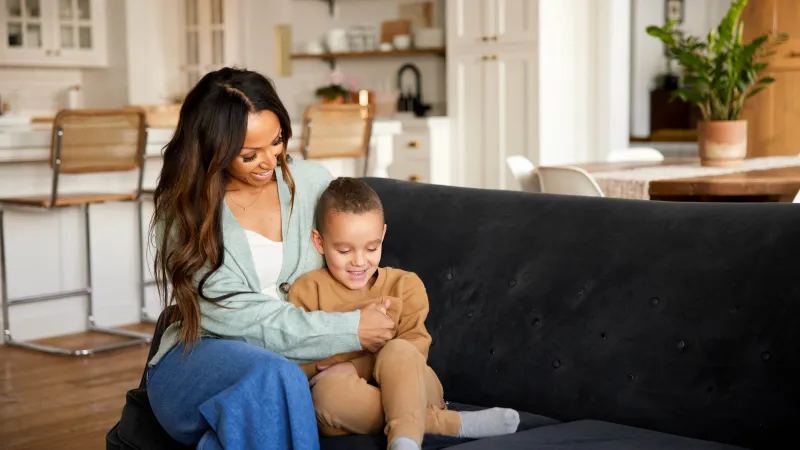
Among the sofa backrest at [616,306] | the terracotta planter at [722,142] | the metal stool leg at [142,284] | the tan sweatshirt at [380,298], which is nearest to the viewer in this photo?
the sofa backrest at [616,306]

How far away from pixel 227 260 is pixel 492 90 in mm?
4952

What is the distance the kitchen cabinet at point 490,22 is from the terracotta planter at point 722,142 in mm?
2794

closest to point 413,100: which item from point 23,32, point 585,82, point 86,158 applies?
point 585,82

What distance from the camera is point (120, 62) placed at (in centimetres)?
809

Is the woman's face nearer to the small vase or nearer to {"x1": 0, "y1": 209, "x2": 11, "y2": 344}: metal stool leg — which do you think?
{"x1": 0, "y1": 209, "x2": 11, "y2": 344}: metal stool leg

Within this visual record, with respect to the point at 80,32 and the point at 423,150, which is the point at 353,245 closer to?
the point at 423,150

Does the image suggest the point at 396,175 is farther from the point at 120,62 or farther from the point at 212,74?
the point at 212,74

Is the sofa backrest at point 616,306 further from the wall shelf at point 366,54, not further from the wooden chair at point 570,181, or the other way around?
the wall shelf at point 366,54

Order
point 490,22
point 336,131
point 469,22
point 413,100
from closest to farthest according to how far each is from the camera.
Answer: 1. point 336,131
2. point 490,22
3. point 469,22
4. point 413,100

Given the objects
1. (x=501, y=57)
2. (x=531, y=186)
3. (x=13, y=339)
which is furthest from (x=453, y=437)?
(x=501, y=57)

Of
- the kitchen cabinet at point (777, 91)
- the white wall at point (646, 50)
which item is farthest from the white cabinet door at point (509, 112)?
the white wall at point (646, 50)

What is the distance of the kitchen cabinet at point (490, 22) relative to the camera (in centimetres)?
654

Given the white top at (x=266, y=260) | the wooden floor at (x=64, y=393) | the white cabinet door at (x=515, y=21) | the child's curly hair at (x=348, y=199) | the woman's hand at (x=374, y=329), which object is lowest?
the wooden floor at (x=64, y=393)

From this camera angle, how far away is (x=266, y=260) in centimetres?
209
